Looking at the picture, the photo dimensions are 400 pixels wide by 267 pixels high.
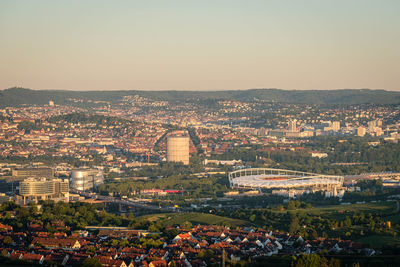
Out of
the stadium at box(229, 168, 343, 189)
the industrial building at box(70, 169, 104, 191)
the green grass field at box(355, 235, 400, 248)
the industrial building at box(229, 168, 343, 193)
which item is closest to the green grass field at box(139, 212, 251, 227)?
the green grass field at box(355, 235, 400, 248)

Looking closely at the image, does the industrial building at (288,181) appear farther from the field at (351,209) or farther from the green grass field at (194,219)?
the green grass field at (194,219)

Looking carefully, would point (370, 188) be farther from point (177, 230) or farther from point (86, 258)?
point (86, 258)

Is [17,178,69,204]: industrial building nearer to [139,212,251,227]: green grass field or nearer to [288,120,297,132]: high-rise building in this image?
[139,212,251,227]: green grass field

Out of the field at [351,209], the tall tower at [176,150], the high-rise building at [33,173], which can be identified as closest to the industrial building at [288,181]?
the tall tower at [176,150]

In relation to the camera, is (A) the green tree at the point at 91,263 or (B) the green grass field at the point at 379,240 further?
(B) the green grass field at the point at 379,240

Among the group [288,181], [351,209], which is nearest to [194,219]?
[351,209]

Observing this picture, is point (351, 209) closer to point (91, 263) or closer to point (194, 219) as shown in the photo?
point (194, 219)
